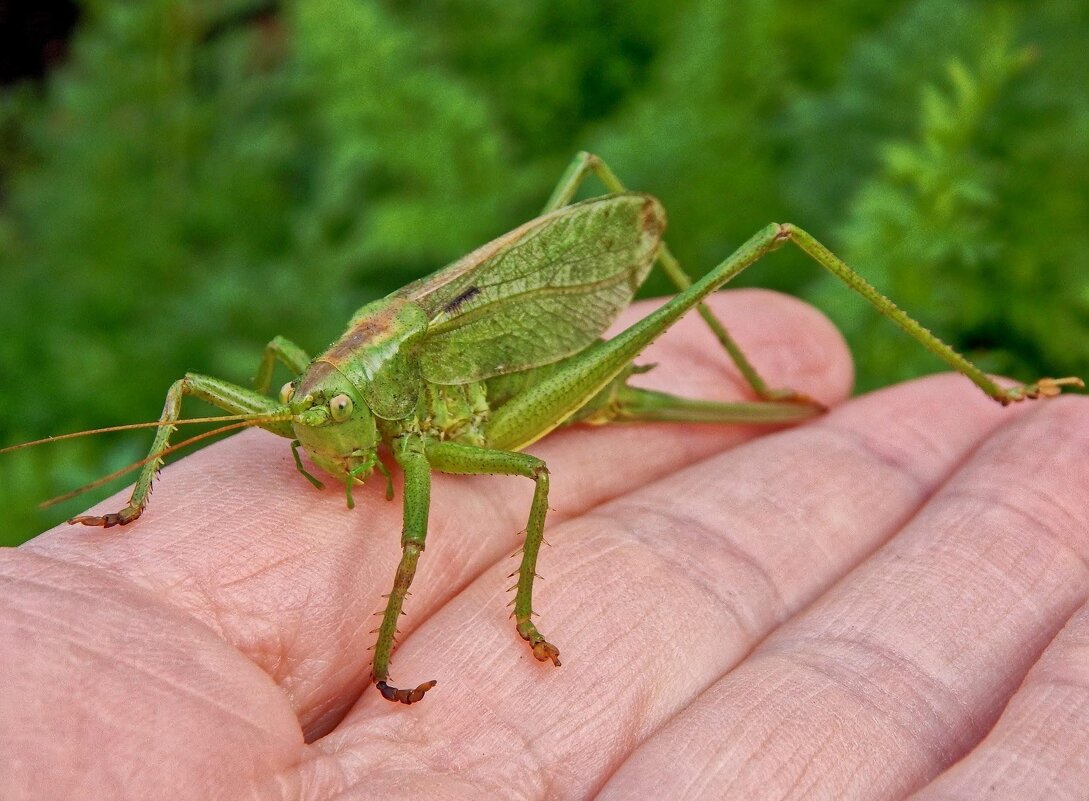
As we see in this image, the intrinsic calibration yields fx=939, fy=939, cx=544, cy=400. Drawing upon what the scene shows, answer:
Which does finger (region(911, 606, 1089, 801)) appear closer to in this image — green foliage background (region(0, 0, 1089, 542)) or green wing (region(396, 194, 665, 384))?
green wing (region(396, 194, 665, 384))

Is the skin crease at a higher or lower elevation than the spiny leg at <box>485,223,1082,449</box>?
lower

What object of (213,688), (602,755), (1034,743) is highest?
(213,688)

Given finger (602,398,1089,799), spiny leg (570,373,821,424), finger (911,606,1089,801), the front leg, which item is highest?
the front leg

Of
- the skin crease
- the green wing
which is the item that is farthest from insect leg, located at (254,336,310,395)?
the green wing

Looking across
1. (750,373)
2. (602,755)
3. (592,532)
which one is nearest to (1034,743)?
(602,755)

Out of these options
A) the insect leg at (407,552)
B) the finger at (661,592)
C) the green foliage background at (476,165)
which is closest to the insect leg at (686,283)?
the finger at (661,592)

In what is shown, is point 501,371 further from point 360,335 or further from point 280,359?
point 280,359

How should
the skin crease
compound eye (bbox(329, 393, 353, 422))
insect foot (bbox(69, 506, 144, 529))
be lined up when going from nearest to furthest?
the skin crease, insect foot (bbox(69, 506, 144, 529)), compound eye (bbox(329, 393, 353, 422))

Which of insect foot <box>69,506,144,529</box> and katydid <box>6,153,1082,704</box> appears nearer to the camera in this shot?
insect foot <box>69,506,144,529</box>

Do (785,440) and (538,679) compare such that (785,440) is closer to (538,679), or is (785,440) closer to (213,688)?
(538,679)
